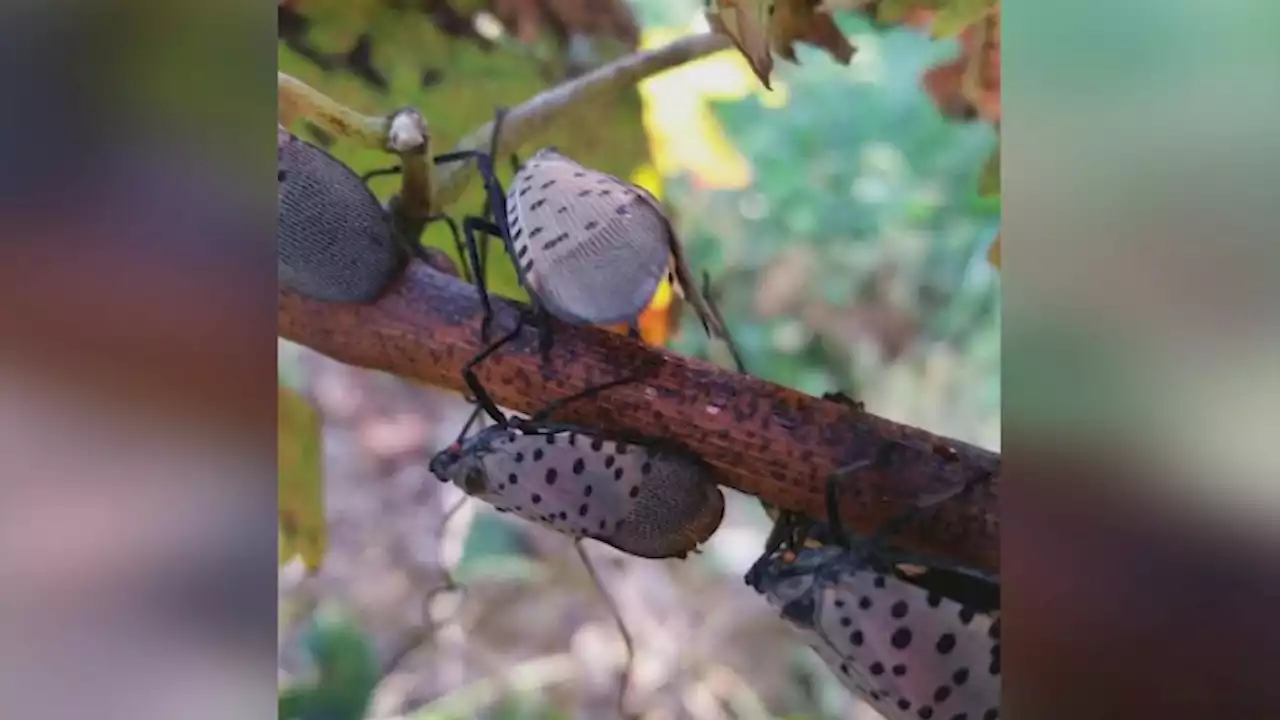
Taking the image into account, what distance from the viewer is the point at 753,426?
707mm

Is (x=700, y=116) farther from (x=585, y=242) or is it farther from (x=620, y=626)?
(x=620, y=626)

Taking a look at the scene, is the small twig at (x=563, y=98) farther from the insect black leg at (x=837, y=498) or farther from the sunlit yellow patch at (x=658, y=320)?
the insect black leg at (x=837, y=498)

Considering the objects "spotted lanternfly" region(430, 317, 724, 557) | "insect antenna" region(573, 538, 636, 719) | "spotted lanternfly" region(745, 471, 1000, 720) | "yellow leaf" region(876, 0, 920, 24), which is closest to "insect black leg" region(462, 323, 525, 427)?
"spotted lanternfly" region(430, 317, 724, 557)

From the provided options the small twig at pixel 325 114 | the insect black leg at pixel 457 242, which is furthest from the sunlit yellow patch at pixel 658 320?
the small twig at pixel 325 114

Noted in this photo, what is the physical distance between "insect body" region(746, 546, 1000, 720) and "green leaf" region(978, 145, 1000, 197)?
0.85 ft

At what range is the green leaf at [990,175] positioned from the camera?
71 cm

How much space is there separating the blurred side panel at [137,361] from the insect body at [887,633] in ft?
1.22

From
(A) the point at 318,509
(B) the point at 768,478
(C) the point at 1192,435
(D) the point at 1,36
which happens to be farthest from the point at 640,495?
(D) the point at 1,36

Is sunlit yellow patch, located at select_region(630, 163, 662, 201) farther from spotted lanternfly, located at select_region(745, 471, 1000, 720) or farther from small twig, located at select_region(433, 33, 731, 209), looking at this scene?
spotted lanternfly, located at select_region(745, 471, 1000, 720)

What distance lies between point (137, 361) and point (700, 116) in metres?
0.43

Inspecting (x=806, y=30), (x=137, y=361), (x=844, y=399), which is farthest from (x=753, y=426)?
(x=137, y=361)

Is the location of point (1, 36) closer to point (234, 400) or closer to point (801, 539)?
point (234, 400)

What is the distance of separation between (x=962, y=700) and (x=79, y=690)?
62 centimetres

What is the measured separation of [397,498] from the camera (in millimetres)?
741
